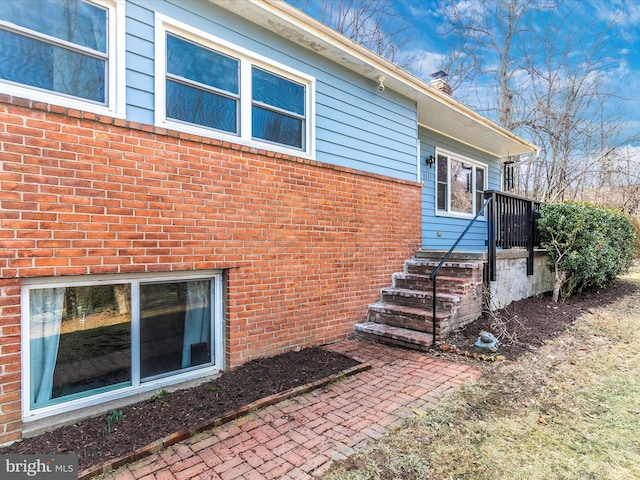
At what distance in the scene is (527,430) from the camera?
104 inches

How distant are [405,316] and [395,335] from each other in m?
0.38

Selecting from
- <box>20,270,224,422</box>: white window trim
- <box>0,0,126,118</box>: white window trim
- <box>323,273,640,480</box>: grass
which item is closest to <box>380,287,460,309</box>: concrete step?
<box>323,273,640,480</box>: grass

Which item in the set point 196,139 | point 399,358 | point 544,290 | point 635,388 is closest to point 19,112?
point 196,139

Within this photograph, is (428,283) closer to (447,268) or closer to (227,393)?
(447,268)

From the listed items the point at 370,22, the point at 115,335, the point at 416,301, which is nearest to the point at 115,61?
the point at 115,335

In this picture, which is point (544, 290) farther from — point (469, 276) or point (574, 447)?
point (574, 447)

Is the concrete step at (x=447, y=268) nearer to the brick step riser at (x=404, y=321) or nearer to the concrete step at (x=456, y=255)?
the concrete step at (x=456, y=255)

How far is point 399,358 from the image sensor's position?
420 centimetres

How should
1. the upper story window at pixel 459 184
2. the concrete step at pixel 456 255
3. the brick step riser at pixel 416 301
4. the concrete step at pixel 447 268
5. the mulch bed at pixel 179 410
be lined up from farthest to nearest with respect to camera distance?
1. the upper story window at pixel 459 184
2. the concrete step at pixel 456 255
3. the concrete step at pixel 447 268
4. the brick step riser at pixel 416 301
5. the mulch bed at pixel 179 410

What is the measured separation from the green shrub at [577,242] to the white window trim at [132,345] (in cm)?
606

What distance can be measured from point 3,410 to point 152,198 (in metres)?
1.92

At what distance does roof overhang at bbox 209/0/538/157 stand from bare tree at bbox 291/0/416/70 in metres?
3.92

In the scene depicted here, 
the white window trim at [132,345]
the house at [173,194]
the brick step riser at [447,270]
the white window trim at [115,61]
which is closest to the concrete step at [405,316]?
the house at [173,194]

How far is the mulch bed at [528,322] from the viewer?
443 cm
